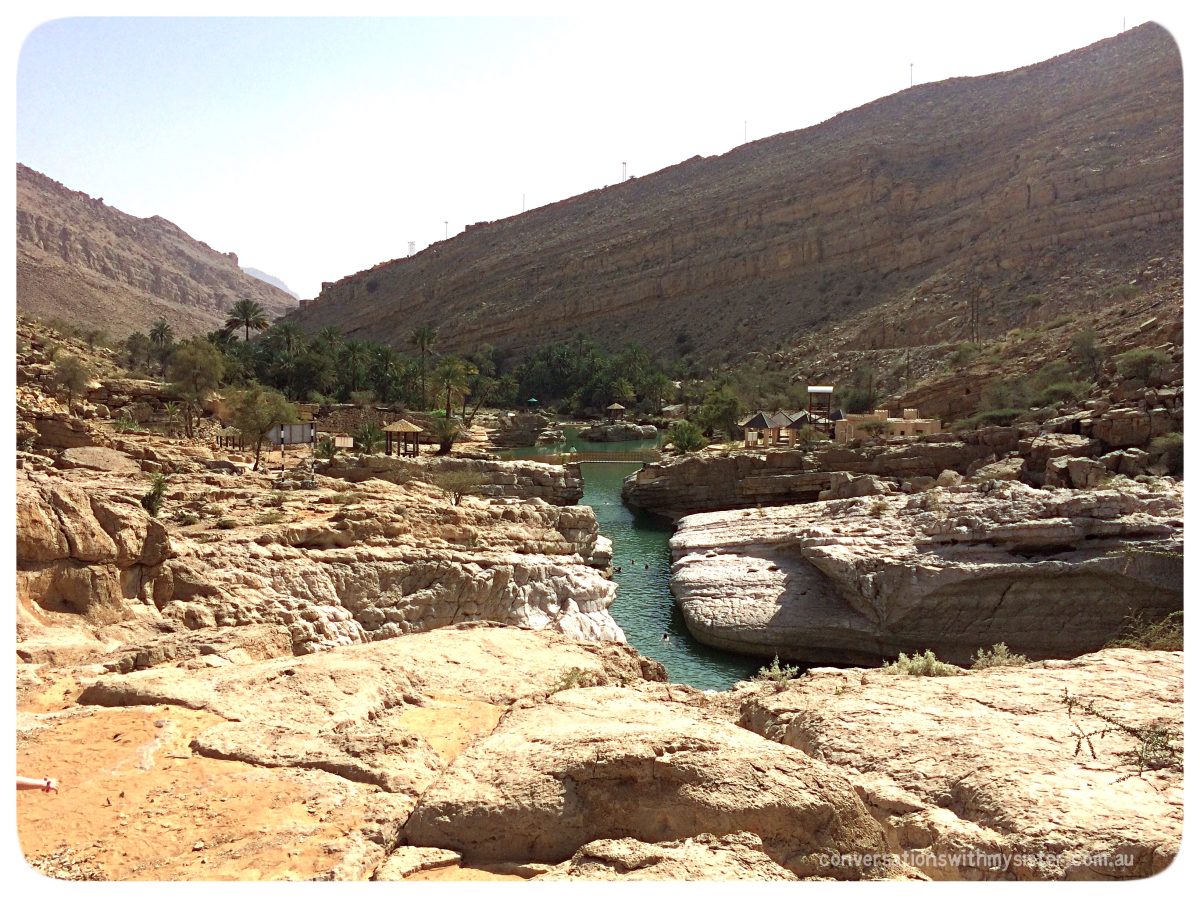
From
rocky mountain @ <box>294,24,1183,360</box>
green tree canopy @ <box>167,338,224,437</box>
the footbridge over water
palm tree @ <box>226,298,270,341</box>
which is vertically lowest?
the footbridge over water

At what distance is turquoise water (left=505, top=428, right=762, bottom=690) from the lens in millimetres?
13758

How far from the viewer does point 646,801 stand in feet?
11.0

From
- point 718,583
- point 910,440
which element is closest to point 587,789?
point 718,583

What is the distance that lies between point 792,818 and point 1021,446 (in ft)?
75.7

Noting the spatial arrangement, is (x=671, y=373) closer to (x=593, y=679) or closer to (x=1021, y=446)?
(x=1021, y=446)

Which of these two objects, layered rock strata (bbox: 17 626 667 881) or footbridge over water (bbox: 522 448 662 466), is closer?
layered rock strata (bbox: 17 626 667 881)

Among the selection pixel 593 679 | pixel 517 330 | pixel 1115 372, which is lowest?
pixel 593 679

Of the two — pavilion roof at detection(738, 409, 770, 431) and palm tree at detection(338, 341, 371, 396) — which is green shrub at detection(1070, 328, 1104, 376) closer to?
pavilion roof at detection(738, 409, 770, 431)

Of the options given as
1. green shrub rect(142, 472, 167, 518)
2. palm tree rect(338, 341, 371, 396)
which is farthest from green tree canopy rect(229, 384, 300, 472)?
palm tree rect(338, 341, 371, 396)

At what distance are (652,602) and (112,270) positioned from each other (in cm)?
10014

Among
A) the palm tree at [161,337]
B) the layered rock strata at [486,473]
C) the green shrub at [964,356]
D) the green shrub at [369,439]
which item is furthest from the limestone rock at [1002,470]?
the palm tree at [161,337]

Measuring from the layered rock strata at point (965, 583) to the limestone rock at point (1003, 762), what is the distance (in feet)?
24.8

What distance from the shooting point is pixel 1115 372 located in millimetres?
27484

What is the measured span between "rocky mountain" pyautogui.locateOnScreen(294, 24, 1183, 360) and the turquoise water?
2886 centimetres
